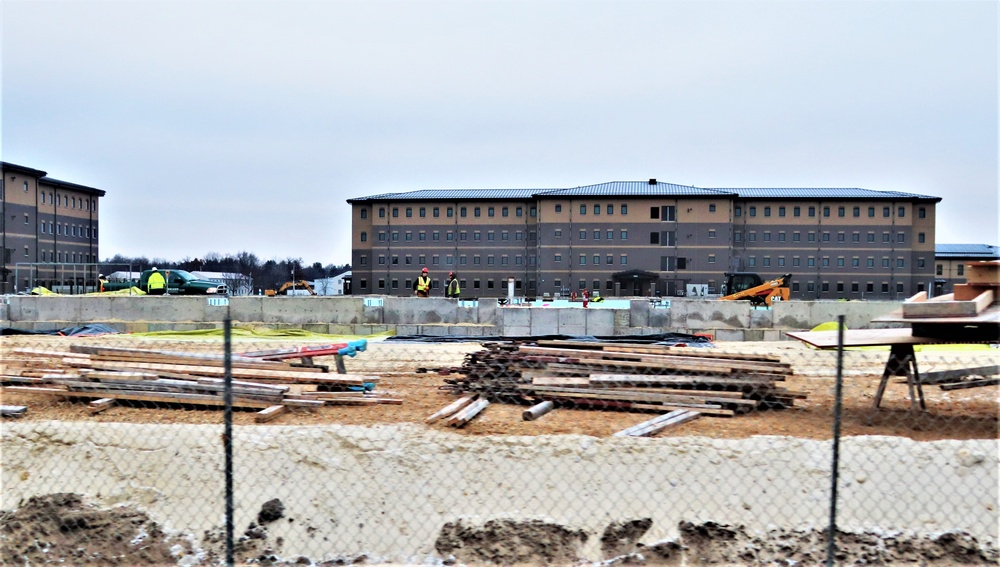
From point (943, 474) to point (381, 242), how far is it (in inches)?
2751

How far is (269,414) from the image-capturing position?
339 inches

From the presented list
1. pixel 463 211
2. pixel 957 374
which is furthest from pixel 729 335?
pixel 463 211

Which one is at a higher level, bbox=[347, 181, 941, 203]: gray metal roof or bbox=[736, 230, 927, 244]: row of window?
bbox=[347, 181, 941, 203]: gray metal roof

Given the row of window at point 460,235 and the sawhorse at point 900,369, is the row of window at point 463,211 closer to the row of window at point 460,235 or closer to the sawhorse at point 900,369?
the row of window at point 460,235

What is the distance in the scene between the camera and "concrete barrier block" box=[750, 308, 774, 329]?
2148 centimetres

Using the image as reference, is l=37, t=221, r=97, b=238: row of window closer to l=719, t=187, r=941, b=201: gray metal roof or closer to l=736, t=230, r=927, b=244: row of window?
l=736, t=230, r=927, b=244: row of window

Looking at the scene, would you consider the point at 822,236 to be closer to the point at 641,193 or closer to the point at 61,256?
the point at 641,193

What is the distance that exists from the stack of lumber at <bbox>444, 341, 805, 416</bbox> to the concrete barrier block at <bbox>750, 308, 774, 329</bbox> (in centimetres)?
1163

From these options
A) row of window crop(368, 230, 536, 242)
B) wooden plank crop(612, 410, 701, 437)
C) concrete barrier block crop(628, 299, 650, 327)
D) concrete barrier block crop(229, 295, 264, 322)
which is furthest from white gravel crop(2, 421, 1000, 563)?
row of window crop(368, 230, 536, 242)

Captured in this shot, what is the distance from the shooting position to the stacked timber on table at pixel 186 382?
9000mm

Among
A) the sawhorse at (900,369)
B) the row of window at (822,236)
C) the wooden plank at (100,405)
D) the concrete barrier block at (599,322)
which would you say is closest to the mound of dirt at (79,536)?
the wooden plank at (100,405)

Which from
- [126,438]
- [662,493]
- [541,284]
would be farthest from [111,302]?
[541,284]

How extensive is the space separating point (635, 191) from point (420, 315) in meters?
50.2

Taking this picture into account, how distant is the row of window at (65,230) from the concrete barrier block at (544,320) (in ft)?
183
